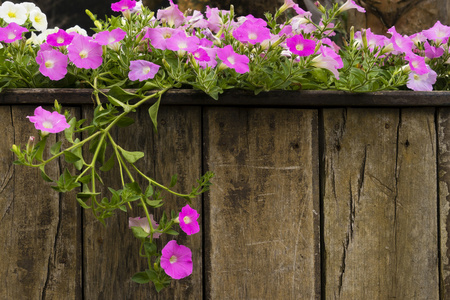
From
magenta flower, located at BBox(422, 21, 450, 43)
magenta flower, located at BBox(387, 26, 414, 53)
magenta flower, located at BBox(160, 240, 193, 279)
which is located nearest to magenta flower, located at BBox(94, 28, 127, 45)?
magenta flower, located at BBox(160, 240, 193, 279)

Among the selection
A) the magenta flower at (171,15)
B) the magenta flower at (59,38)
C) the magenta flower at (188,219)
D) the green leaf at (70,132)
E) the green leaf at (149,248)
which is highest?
the magenta flower at (171,15)

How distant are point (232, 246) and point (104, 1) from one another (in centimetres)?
187

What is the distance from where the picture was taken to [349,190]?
1.34 m

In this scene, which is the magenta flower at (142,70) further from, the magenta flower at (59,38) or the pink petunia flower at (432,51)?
the pink petunia flower at (432,51)

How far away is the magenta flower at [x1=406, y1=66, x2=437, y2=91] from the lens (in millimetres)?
1307

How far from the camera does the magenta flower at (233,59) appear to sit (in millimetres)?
1130

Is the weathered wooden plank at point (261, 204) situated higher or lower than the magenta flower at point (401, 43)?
lower

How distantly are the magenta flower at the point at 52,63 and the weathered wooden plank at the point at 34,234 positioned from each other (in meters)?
0.16

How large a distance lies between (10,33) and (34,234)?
19.9 inches

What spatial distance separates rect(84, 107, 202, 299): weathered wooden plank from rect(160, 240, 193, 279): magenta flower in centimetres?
16

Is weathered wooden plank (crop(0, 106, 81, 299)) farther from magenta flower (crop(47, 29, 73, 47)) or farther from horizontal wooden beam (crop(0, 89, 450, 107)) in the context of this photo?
magenta flower (crop(47, 29, 73, 47))

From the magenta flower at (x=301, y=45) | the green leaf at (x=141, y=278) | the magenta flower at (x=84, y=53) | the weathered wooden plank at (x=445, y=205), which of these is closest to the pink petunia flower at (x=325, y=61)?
the magenta flower at (x=301, y=45)

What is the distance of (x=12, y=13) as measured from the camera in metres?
1.34

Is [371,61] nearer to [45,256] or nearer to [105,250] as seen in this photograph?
[105,250]
